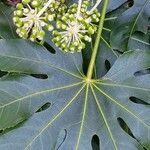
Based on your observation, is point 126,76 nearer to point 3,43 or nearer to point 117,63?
→ point 117,63

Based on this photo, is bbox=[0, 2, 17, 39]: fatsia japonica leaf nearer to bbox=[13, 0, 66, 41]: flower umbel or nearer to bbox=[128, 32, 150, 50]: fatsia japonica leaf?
bbox=[13, 0, 66, 41]: flower umbel

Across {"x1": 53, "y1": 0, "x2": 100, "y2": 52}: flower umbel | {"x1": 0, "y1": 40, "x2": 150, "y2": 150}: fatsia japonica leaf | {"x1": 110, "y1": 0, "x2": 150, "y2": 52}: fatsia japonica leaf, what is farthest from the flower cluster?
{"x1": 110, "y1": 0, "x2": 150, "y2": 52}: fatsia japonica leaf

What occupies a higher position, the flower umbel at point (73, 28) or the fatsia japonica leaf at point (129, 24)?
the fatsia japonica leaf at point (129, 24)

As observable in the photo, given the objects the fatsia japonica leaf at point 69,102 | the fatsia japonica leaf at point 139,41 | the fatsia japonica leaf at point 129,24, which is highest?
the fatsia japonica leaf at point 129,24

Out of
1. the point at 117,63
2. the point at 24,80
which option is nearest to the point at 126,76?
the point at 117,63

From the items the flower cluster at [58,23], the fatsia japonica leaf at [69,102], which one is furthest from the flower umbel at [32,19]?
the fatsia japonica leaf at [69,102]

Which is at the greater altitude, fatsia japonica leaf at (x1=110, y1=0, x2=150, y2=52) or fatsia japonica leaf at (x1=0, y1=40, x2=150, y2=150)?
fatsia japonica leaf at (x1=110, y1=0, x2=150, y2=52)

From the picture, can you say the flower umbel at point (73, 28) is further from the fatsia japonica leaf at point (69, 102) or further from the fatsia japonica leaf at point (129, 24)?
the fatsia japonica leaf at point (129, 24)
